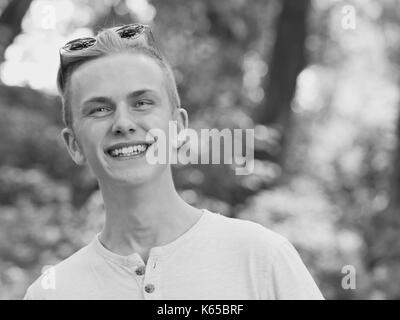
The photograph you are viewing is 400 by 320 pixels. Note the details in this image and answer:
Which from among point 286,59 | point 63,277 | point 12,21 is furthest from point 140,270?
point 286,59

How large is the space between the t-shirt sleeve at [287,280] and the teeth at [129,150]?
0.37 metres

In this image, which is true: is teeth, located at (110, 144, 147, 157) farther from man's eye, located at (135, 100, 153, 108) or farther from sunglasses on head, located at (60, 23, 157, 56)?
sunglasses on head, located at (60, 23, 157, 56)

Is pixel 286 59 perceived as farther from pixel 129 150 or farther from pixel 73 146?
pixel 129 150

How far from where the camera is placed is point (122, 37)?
169 cm

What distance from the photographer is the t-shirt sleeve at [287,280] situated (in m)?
1.45

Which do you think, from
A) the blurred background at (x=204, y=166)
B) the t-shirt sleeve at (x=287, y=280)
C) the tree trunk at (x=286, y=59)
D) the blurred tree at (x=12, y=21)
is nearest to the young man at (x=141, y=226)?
the t-shirt sleeve at (x=287, y=280)

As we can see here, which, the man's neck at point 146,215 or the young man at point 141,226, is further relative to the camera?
the man's neck at point 146,215

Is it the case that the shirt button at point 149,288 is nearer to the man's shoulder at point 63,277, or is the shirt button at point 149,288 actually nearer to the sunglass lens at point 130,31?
the man's shoulder at point 63,277

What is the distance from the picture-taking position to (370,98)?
16625 mm

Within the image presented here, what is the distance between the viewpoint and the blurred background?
5.95 meters

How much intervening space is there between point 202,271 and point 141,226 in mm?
191

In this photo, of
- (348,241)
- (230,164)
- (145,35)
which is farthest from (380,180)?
(145,35)

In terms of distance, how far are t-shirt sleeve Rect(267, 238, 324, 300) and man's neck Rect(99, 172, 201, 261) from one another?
0.23 metres
